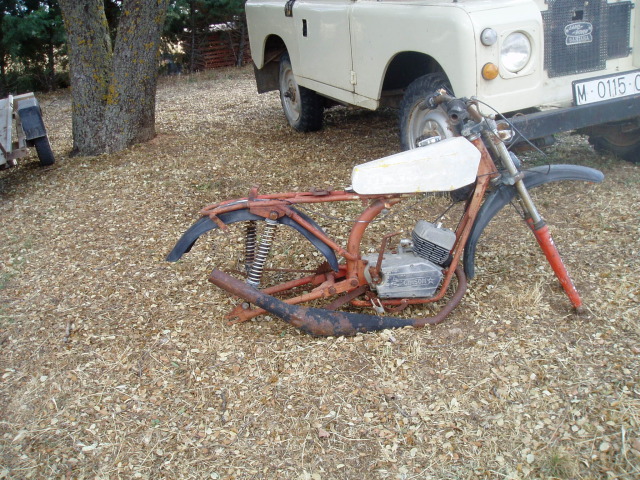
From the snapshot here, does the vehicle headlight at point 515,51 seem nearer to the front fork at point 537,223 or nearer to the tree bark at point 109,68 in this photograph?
the front fork at point 537,223

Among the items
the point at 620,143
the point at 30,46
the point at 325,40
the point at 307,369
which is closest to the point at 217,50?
the point at 30,46

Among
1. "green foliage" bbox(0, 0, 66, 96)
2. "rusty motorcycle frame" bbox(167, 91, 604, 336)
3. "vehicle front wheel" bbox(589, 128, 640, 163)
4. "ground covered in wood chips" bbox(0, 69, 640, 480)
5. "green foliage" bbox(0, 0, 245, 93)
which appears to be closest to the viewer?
"ground covered in wood chips" bbox(0, 69, 640, 480)

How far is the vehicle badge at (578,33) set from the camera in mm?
4270

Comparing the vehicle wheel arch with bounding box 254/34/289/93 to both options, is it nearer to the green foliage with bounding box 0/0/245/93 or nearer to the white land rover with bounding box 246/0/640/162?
the white land rover with bounding box 246/0/640/162

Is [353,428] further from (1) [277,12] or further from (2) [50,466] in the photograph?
(1) [277,12]

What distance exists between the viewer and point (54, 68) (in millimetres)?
13156

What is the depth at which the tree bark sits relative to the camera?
6.19 m

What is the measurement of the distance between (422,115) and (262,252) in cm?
213

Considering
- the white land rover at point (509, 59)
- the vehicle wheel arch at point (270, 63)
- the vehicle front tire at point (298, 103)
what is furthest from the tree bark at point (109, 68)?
the white land rover at point (509, 59)

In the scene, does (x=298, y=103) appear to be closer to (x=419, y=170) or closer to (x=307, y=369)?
(x=419, y=170)

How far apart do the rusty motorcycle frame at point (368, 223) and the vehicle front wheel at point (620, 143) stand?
2215mm

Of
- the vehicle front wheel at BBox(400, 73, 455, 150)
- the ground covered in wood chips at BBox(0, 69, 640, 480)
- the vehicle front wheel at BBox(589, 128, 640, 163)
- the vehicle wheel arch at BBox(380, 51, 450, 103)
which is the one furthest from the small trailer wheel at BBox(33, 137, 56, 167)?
the vehicle front wheel at BBox(589, 128, 640, 163)

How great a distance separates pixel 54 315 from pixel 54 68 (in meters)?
11.3

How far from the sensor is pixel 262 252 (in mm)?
3104
